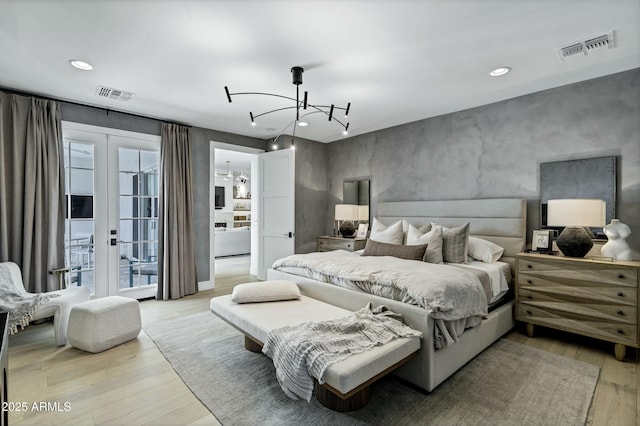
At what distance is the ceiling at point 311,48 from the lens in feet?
6.53

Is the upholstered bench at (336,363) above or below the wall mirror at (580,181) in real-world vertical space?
below

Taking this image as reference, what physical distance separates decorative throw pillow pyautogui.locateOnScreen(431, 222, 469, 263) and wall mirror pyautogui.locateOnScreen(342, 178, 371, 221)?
75.7 inches

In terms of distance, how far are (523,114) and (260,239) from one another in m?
4.13

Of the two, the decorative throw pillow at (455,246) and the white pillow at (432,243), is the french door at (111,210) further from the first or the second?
the decorative throw pillow at (455,246)

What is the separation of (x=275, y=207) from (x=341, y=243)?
49.4 inches

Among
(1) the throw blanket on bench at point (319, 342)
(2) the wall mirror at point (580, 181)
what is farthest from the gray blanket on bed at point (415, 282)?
(2) the wall mirror at point (580, 181)

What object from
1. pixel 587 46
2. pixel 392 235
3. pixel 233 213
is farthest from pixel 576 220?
pixel 233 213

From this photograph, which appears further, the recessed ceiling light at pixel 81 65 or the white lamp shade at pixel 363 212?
the white lamp shade at pixel 363 212

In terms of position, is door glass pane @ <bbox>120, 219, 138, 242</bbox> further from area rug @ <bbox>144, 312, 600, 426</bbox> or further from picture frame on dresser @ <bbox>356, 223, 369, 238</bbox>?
picture frame on dresser @ <bbox>356, 223, 369, 238</bbox>

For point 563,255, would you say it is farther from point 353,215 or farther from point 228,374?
point 228,374

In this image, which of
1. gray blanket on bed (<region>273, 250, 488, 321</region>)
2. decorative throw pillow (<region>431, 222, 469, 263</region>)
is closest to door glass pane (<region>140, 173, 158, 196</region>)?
gray blanket on bed (<region>273, 250, 488, 321</region>)

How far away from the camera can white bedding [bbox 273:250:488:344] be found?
2.12 m

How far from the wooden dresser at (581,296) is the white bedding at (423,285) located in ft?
2.52

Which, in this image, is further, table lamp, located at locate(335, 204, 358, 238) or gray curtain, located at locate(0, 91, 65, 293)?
table lamp, located at locate(335, 204, 358, 238)
